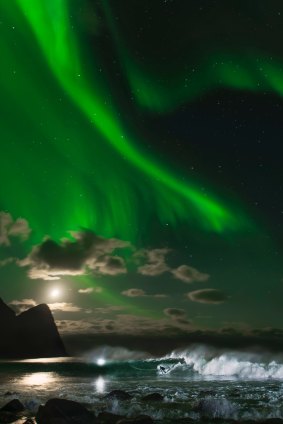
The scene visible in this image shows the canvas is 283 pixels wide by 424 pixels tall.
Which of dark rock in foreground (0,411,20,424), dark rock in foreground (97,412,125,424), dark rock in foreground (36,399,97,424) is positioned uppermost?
dark rock in foreground (36,399,97,424)

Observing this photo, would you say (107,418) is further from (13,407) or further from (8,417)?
(13,407)

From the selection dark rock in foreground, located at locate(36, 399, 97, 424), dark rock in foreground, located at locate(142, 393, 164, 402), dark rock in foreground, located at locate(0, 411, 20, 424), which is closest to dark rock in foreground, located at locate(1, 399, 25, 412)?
dark rock in foreground, located at locate(0, 411, 20, 424)

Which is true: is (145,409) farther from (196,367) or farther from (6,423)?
(196,367)

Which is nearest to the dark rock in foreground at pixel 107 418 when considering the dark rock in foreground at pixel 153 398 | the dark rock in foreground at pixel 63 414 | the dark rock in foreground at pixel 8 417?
the dark rock in foreground at pixel 63 414

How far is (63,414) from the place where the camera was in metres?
18.4

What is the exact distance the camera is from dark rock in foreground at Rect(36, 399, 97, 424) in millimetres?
18188

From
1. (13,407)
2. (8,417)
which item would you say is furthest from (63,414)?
(13,407)

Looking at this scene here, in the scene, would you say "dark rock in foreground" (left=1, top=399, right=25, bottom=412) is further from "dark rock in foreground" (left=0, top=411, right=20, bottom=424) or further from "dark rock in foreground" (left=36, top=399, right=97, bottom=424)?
"dark rock in foreground" (left=36, top=399, right=97, bottom=424)

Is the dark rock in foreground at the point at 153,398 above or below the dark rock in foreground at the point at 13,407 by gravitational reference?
above

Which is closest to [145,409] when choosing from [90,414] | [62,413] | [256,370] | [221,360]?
[90,414]

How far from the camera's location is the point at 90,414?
63.7 feet

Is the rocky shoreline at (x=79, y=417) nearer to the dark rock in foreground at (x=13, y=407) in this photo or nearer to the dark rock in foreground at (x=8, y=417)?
the dark rock in foreground at (x=8, y=417)

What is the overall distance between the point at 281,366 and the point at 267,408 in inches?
1759

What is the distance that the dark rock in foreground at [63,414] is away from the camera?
18188 mm
